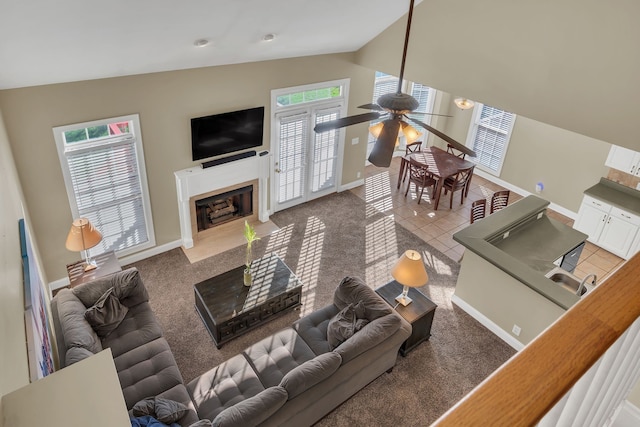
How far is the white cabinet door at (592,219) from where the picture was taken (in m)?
7.12

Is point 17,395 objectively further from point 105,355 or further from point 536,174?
point 536,174

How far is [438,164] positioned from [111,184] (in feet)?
18.8

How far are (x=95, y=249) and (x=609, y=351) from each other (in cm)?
644

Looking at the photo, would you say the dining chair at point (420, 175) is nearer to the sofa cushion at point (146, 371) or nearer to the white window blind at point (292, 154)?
the white window blind at point (292, 154)

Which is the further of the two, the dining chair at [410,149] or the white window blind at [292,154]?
the dining chair at [410,149]

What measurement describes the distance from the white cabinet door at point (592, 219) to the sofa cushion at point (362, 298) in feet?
15.1

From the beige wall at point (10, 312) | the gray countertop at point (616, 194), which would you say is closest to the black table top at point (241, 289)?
the beige wall at point (10, 312)

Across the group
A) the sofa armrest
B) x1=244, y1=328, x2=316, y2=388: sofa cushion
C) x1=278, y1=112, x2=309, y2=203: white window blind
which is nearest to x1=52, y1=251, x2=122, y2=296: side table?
the sofa armrest

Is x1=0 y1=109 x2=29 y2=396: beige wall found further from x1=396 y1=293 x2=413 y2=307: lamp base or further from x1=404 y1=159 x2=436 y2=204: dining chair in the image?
x1=404 y1=159 x2=436 y2=204: dining chair

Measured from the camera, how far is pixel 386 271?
662 cm

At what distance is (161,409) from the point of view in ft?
11.8

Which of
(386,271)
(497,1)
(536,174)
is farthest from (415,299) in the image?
(536,174)

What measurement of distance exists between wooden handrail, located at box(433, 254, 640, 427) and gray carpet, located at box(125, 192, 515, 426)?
4.02m

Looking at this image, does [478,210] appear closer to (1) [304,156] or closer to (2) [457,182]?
(2) [457,182]
